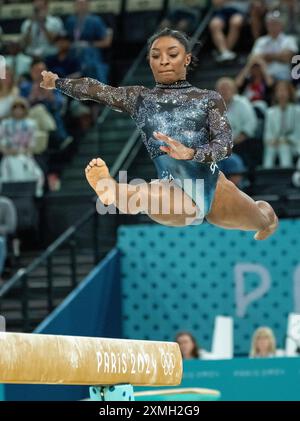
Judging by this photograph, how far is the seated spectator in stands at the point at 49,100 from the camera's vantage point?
13.3m

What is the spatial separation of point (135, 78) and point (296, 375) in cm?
443

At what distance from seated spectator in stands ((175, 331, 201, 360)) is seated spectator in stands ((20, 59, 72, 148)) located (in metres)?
2.97

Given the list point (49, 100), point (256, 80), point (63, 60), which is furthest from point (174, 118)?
point (63, 60)

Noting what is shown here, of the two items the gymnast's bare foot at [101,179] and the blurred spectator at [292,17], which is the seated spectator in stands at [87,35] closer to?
the blurred spectator at [292,17]

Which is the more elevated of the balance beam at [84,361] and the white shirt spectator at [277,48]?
the white shirt spectator at [277,48]

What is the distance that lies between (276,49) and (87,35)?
2174 mm

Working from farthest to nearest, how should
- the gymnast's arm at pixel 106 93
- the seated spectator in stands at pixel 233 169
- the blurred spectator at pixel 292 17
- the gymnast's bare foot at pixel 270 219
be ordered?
the blurred spectator at pixel 292 17
the seated spectator in stands at pixel 233 169
the gymnast's bare foot at pixel 270 219
the gymnast's arm at pixel 106 93

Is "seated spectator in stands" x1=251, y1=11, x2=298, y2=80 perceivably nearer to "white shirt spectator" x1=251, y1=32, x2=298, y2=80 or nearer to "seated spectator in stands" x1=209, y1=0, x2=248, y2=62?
"white shirt spectator" x1=251, y1=32, x2=298, y2=80

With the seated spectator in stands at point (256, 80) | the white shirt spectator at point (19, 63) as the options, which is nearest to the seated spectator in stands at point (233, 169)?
the seated spectator in stands at point (256, 80)

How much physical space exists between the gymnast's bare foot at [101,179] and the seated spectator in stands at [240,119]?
5955mm

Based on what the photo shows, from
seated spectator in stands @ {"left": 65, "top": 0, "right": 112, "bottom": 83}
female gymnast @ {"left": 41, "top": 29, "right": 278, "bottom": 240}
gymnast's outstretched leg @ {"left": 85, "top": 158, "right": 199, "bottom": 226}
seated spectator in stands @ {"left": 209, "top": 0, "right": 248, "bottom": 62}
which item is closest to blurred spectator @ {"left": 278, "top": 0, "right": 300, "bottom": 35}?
seated spectator in stands @ {"left": 209, "top": 0, "right": 248, "bottom": 62}

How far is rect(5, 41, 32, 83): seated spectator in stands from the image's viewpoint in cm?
1420

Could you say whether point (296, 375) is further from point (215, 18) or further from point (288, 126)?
point (215, 18)
